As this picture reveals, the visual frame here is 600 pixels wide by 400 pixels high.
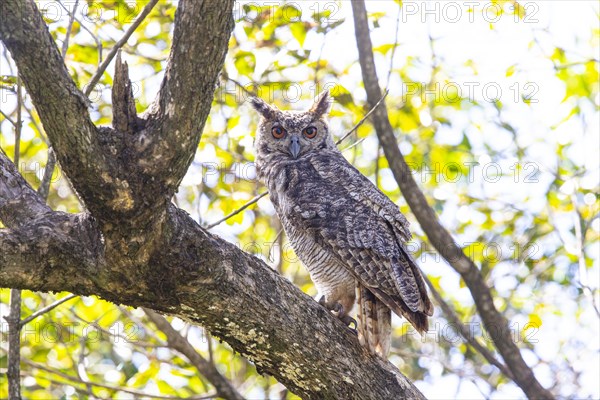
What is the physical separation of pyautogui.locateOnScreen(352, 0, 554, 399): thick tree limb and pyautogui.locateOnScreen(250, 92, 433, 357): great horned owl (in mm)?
744

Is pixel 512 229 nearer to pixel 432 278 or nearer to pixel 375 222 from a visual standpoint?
pixel 432 278

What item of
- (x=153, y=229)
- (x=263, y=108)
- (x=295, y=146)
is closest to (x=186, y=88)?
(x=153, y=229)

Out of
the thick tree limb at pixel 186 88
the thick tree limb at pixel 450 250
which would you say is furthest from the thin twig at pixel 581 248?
the thick tree limb at pixel 186 88

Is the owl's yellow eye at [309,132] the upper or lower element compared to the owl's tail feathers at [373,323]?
upper

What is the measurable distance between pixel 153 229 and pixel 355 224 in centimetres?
175

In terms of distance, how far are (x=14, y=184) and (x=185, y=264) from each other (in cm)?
82

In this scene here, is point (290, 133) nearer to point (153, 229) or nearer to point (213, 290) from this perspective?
point (213, 290)

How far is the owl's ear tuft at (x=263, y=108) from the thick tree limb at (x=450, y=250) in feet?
2.63

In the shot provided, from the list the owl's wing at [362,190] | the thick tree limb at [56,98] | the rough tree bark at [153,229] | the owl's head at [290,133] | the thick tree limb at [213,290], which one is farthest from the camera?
the owl's head at [290,133]

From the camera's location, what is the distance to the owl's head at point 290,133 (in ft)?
16.2

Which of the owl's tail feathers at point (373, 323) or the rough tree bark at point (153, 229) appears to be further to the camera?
the owl's tail feathers at point (373, 323)

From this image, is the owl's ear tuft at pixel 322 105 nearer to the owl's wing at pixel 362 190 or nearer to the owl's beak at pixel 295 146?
the owl's beak at pixel 295 146

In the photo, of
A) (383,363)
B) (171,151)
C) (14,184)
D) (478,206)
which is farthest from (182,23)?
(478,206)

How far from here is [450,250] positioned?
17.2ft
